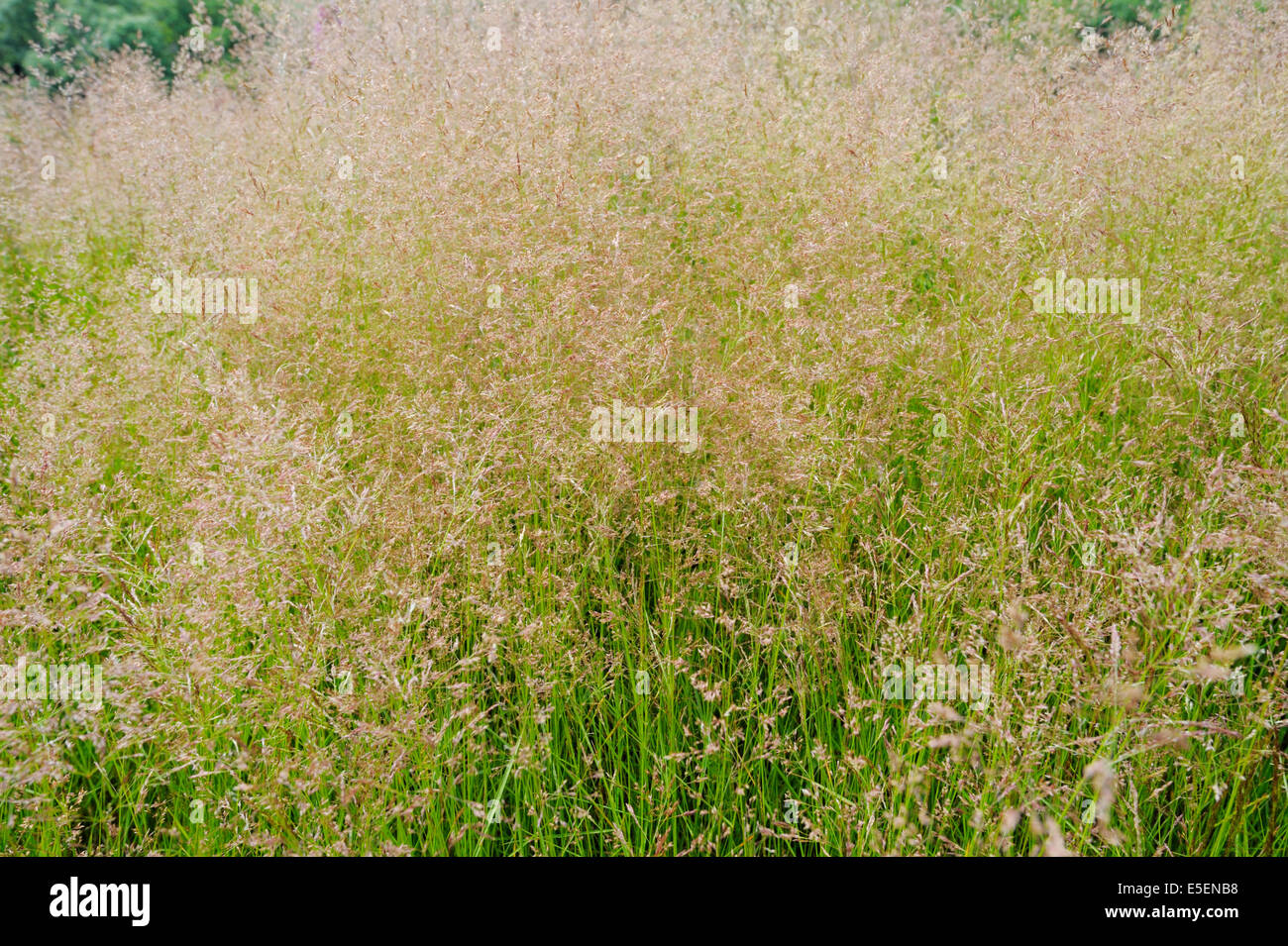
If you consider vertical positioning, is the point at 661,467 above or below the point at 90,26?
below

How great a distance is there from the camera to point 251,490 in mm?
1766

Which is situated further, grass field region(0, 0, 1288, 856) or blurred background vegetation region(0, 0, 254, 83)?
blurred background vegetation region(0, 0, 254, 83)

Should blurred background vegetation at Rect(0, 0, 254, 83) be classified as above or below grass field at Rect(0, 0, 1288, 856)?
above

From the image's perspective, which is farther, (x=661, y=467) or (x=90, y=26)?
(x=90, y=26)

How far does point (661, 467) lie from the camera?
219 cm

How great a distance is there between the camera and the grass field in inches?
65.0

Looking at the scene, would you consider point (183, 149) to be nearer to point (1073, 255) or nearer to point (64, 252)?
point (64, 252)

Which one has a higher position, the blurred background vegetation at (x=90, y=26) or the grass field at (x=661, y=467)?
the blurred background vegetation at (x=90, y=26)

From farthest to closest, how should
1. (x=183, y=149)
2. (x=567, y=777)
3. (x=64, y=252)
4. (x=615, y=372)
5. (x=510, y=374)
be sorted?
(x=183, y=149)
(x=64, y=252)
(x=510, y=374)
(x=615, y=372)
(x=567, y=777)

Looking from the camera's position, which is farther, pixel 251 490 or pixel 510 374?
pixel 510 374

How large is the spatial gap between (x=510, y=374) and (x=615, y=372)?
0.44 metres

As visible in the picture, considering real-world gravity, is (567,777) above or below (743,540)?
below

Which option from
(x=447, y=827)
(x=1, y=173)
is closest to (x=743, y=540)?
(x=447, y=827)

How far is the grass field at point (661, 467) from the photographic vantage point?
5.41ft
